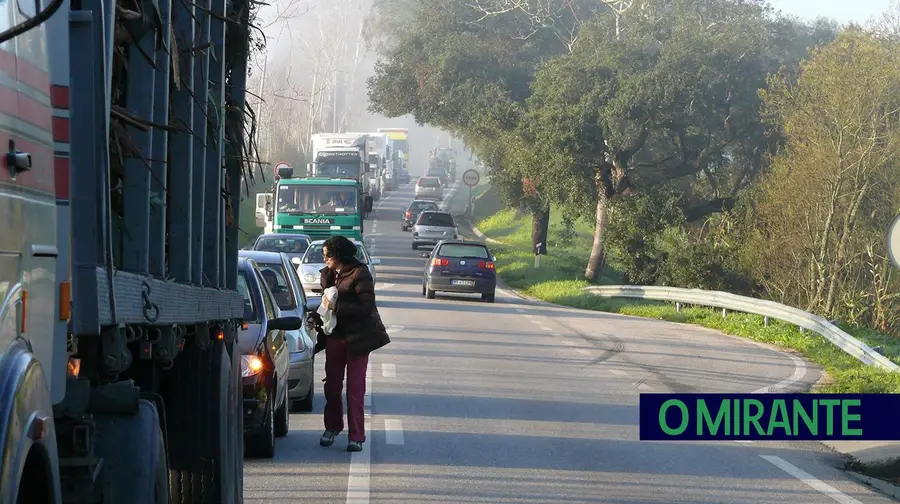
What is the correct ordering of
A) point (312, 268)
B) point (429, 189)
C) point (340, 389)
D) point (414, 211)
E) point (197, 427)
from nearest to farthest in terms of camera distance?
point (197, 427)
point (340, 389)
point (312, 268)
point (414, 211)
point (429, 189)

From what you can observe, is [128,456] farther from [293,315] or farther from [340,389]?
[293,315]

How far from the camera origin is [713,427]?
9.52 m

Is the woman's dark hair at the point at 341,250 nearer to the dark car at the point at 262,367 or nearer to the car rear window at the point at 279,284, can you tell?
the dark car at the point at 262,367

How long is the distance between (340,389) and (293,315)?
6.99 feet

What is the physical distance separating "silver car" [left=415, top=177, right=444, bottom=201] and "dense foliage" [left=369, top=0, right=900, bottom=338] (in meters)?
24.7

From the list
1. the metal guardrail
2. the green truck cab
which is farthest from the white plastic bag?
the green truck cab

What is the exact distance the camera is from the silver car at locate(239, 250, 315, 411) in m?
12.0

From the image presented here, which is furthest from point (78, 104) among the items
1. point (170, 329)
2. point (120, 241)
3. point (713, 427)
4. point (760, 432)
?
point (713, 427)

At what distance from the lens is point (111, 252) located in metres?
3.64

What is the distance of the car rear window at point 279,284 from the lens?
13.2 metres

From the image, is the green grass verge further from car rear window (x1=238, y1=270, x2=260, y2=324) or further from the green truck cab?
car rear window (x1=238, y1=270, x2=260, y2=324)

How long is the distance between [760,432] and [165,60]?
5323 millimetres

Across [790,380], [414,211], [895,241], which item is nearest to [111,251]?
[895,241]

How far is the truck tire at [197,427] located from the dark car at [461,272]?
82.2 feet
